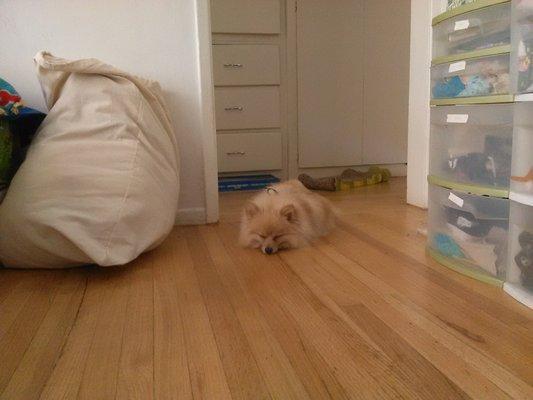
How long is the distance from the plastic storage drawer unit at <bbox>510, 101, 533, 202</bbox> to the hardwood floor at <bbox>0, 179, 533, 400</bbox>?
0.97ft

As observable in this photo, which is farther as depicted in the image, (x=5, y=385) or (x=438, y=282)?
(x=438, y=282)

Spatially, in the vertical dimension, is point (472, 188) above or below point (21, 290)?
above

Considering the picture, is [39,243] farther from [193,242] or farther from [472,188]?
[472,188]

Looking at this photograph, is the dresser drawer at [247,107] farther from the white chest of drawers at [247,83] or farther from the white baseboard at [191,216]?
the white baseboard at [191,216]

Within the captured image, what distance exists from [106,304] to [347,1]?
3148mm

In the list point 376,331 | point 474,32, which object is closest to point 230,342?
point 376,331

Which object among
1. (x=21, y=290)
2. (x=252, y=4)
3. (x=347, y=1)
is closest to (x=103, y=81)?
(x=21, y=290)

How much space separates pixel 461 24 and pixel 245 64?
225cm

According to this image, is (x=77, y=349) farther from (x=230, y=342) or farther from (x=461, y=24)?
(x=461, y=24)

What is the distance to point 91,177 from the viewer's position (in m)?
1.58

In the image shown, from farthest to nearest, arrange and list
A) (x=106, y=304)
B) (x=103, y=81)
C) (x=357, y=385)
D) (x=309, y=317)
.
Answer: (x=103, y=81) < (x=106, y=304) < (x=309, y=317) < (x=357, y=385)

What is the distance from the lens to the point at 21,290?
1409mm

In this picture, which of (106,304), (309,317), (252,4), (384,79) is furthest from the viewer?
(384,79)

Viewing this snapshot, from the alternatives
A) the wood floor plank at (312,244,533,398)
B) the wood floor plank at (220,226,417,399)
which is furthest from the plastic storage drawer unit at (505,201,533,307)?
the wood floor plank at (220,226,417,399)
